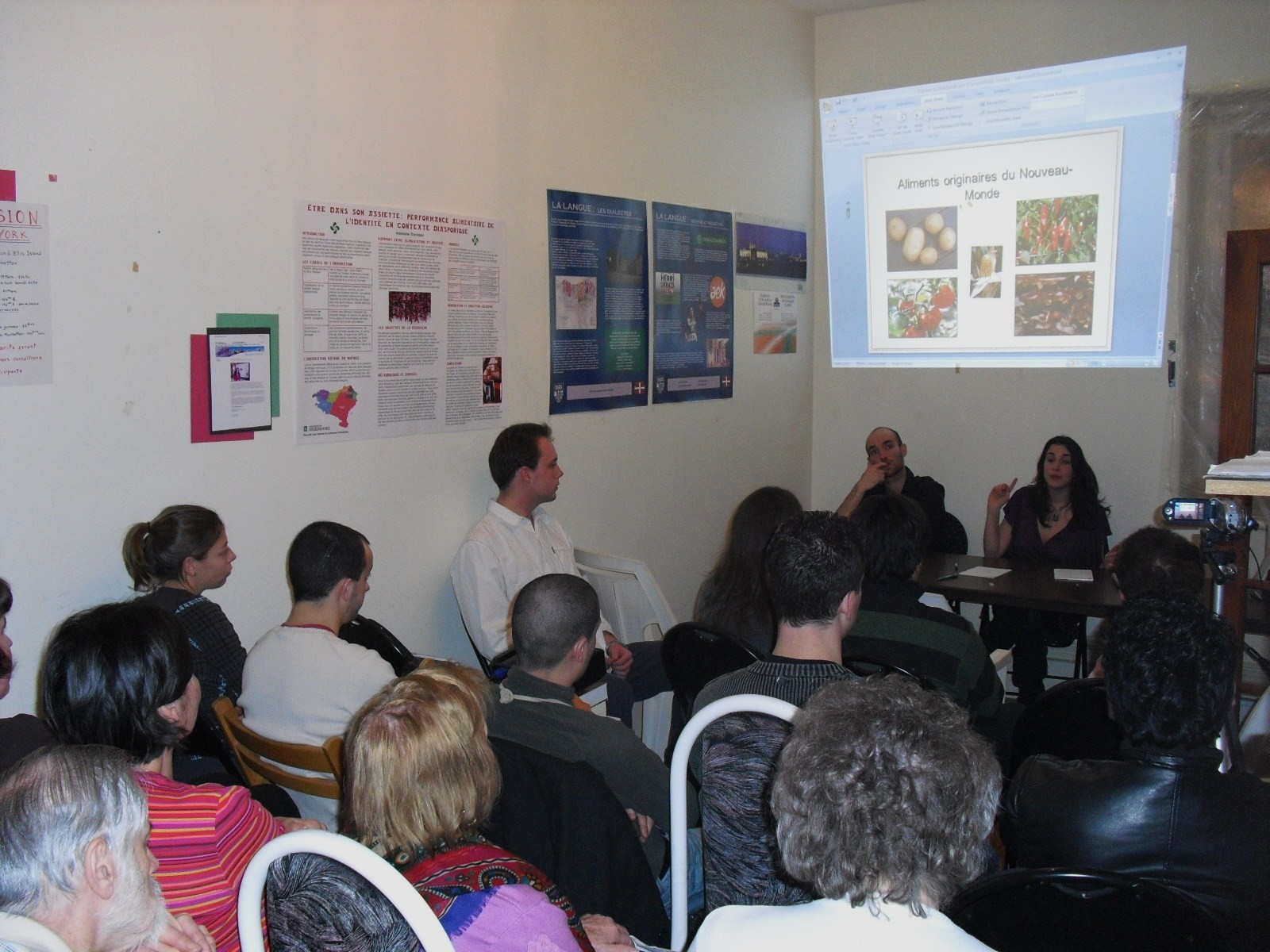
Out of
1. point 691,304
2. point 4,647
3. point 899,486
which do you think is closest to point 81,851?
point 4,647

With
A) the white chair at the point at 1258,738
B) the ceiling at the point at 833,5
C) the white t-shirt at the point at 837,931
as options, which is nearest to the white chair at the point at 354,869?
the white t-shirt at the point at 837,931

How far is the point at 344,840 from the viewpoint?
1172mm

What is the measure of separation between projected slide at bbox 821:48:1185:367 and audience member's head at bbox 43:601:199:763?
3672mm

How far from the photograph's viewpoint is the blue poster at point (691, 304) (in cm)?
454

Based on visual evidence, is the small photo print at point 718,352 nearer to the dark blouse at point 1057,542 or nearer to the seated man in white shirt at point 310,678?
the dark blouse at point 1057,542

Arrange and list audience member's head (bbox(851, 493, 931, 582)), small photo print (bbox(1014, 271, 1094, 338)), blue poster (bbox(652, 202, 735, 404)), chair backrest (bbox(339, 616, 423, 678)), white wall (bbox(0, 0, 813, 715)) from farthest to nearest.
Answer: blue poster (bbox(652, 202, 735, 404)), small photo print (bbox(1014, 271, 1094, 338)), chair backrest (bbox(339, 616, 423, 678)), audience member's head (bbox(851, 493, 931, 582)), white wall (bbox(0, 0, 813, 715))

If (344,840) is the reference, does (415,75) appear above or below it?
above

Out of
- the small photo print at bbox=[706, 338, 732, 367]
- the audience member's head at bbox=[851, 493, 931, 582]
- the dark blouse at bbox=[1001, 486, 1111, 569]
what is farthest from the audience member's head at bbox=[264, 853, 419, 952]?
the small photo print at bbox=[706, 338, 732, 367]

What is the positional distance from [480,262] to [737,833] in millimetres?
2401

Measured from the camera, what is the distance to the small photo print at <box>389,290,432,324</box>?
10.9 feet

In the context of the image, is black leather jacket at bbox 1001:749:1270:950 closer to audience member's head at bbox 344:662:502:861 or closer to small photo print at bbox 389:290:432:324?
audience member's head at bbox 344:662:502:861

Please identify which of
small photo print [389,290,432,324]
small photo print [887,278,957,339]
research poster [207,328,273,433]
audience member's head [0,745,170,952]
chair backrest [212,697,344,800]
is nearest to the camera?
audience member's head [0,745,170,952]

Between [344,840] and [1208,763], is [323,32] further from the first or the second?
[1208,763]

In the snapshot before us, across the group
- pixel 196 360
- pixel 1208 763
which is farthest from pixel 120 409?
pixel 1208 763
